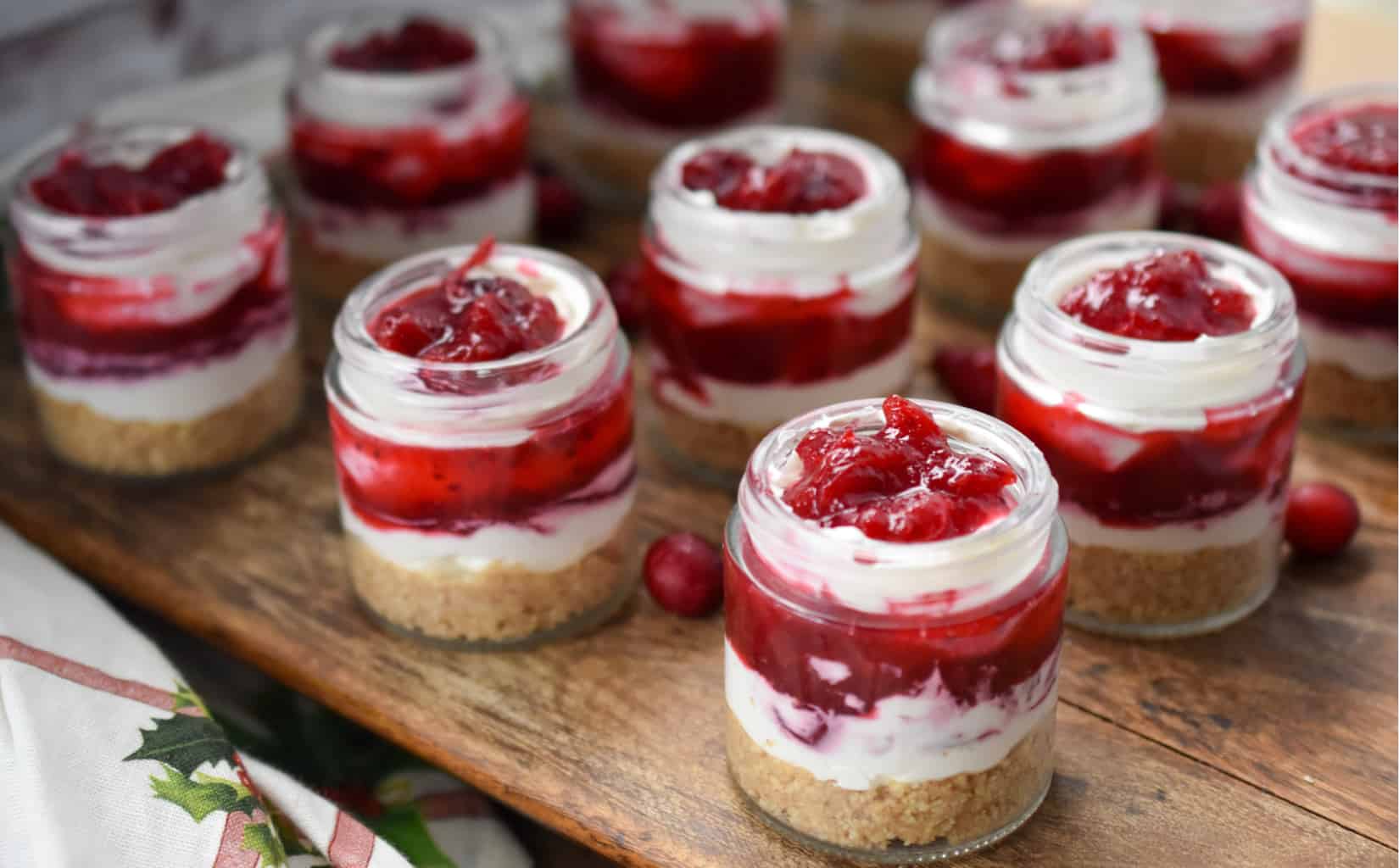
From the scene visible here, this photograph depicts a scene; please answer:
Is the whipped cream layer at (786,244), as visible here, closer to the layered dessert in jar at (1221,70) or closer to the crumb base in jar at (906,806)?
the crumb base in jar at (906,806)

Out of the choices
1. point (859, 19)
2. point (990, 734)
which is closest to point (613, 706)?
point (990, 734)

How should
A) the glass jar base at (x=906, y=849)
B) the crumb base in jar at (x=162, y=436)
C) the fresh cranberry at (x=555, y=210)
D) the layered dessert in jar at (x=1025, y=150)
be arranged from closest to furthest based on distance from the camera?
the glass jar base at (x=906, y=849), the crumb base in jar at (x=162, y=436), the layered dessert in jar at (x=1025, y=150), the fresh cranberry at (x=555, y=210)

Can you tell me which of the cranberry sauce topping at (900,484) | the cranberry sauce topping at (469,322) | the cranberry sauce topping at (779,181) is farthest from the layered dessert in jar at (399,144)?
the cranberry sauce topping at (900,484)

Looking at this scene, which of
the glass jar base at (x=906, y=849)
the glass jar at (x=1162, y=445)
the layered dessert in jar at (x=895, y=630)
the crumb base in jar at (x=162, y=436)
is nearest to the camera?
the layered dessert in jar at (x=895, y=630)

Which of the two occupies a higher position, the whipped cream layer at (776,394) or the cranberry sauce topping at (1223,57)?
the cranberry sauce topping at (1223,57)

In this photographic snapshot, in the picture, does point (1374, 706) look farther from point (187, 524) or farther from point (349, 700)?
point (187, 524)

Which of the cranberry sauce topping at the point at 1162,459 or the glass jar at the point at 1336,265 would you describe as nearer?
the cranberry sauce topping at the point at 1162,459

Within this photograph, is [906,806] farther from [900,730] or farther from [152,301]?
[152,301]
